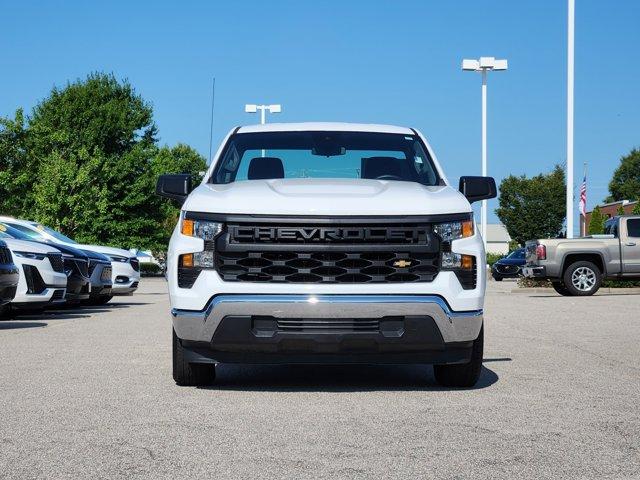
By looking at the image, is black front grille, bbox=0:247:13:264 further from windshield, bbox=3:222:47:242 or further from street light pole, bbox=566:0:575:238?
street light pole, bbox=566:0:575:238

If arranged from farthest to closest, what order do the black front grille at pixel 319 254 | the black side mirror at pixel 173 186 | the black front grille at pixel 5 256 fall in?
the black front grille at pixel 5 256 → the black side mirror at pixel 173 186 → the black front grille at pixel 319 254

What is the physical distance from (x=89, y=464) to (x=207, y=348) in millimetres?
2151

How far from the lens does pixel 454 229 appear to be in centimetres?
695

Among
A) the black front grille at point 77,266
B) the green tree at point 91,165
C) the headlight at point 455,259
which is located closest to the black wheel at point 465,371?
the headlight at point 455,259

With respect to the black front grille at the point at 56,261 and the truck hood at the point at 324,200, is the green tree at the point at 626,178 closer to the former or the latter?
the black front grille at the point at 56,261

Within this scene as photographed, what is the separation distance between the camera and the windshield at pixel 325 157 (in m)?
8.30

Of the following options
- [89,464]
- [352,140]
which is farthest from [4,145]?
[89,464]

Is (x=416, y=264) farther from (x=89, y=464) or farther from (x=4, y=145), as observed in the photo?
(x=4, y=145)

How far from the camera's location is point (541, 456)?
5008 mm

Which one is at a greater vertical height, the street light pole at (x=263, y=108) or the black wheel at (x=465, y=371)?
A: the street light pole at (x=263, y=108)

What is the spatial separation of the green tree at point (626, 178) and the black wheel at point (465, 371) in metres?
107

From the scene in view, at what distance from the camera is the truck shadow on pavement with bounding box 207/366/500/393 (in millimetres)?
7465

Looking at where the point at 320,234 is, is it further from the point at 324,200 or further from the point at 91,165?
the point at 91,165

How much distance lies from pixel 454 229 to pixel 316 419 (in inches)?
68.4
